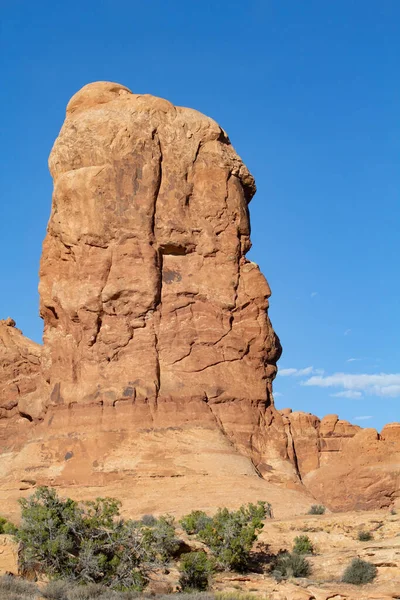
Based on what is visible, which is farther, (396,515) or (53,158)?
(53,158)

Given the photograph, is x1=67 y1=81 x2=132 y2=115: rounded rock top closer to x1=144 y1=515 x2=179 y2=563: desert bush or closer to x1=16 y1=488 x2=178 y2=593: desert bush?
x1=16 y1=488 x2=178 y2=593: desert bush

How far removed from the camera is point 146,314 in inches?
1582

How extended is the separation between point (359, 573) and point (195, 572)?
405 cm

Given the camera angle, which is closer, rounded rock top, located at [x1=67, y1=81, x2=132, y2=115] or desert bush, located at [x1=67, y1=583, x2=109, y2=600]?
desert bush, located at [x1=67, y1=583, x2=109, y2=600]

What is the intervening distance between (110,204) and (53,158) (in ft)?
13.2

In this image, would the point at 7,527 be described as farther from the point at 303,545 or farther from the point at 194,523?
the point at 303,545

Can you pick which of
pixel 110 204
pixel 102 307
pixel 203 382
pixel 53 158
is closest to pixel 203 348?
pixel 203 382

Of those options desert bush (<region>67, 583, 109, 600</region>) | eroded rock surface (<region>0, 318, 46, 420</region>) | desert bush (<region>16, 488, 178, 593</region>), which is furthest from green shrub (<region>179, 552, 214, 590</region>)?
eroded rock surface (<region>0, 318, 46, 420</region>)

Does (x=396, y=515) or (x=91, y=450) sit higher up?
(x=91, y=450)

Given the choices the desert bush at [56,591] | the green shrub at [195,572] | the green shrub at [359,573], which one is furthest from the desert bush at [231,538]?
the desert bush at [56,591]

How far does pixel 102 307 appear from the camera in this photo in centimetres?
4022

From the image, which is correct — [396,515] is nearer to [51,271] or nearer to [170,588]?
[170,588]

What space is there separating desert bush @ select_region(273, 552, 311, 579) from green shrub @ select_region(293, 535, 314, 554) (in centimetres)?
102

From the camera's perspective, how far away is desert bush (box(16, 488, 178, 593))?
2184 centimetres
